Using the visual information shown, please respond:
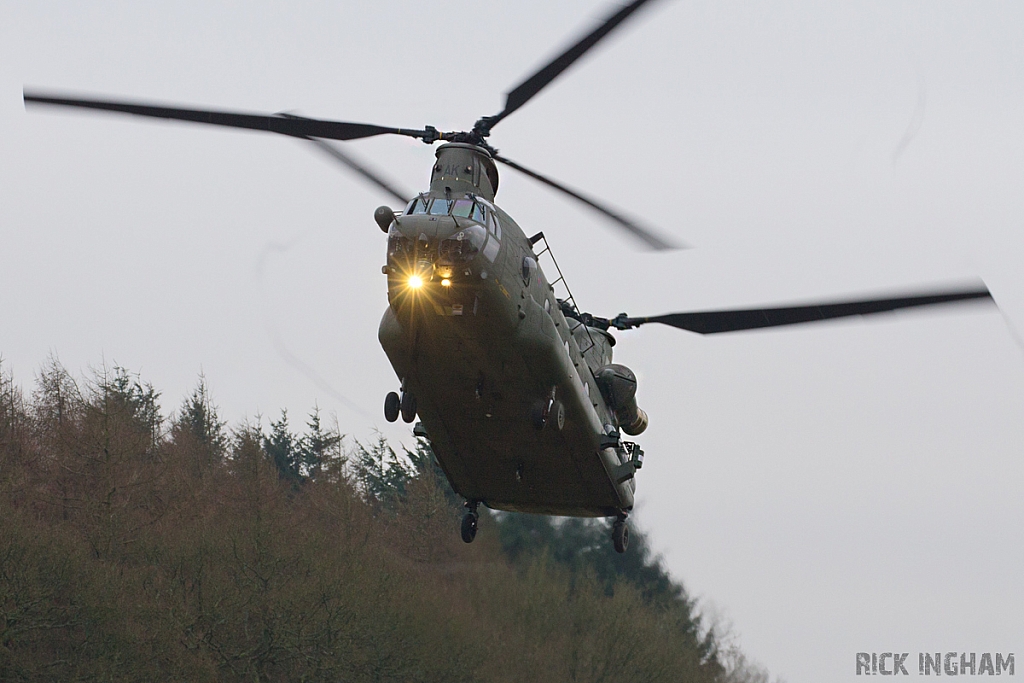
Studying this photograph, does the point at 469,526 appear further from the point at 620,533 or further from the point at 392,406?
the point at 392,406

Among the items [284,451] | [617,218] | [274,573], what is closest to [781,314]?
[617,218]

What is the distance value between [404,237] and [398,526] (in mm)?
36769

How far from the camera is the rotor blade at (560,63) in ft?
47.3

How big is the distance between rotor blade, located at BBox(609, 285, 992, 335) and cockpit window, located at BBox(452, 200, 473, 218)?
15.9ft

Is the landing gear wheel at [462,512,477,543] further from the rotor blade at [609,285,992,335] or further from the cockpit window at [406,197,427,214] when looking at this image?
the cockpit window at [406,197,427,214]

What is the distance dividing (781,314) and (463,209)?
17.5 ft

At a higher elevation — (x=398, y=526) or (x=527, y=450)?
(x=398, y=526)

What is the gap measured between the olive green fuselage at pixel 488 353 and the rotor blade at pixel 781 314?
1428 mm

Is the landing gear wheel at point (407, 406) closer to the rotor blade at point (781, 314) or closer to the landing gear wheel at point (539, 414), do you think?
the landing gear wheel at point (539, 414)

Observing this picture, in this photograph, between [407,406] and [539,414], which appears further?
[407,406]

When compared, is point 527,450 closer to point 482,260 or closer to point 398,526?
point 482,260

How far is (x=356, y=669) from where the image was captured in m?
39.9

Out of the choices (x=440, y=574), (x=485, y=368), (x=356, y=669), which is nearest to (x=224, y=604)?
(x=356, y=669)

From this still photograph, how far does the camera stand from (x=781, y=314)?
19234 millimetres
